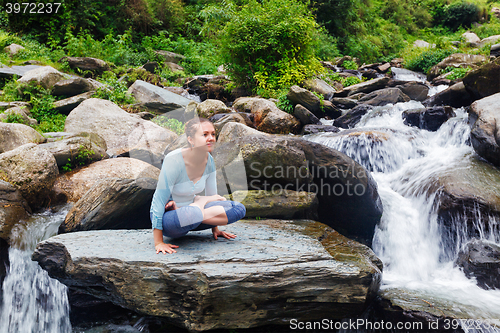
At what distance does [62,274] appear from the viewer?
3.02m

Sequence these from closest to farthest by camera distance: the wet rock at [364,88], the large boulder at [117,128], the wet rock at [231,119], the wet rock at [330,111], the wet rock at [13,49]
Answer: the large boulder at [117,128], the wet rock at [231,119], the wet rock at [330,111], the wet rock at [364,88], the wet rock at [13,49]

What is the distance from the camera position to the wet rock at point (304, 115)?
916 centimetres

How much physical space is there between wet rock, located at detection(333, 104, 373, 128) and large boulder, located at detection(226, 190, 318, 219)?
533cm

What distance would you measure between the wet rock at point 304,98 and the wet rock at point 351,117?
30.5 inches

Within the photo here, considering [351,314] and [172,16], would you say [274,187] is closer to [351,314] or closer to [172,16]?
[351,314]

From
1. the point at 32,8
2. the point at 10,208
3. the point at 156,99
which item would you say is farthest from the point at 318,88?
the point at 32,8

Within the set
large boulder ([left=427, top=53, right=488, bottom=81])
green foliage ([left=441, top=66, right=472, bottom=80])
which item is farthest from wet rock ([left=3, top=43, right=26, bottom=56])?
large boulder ([left=427, top=53, right=488, bottom=81])

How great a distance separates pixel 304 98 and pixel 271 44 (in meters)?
2.62

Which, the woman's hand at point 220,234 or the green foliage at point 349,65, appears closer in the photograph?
the woman's hand at point 220,234

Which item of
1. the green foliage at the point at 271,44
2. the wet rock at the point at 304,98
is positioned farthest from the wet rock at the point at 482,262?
the green foliage at the point at 271,44

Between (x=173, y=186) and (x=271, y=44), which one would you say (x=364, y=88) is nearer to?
(x=271, y=44)

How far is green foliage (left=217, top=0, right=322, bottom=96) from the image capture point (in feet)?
35.3

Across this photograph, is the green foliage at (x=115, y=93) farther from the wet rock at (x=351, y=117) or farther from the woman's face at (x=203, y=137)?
the woman's face at (x=203, y=137)

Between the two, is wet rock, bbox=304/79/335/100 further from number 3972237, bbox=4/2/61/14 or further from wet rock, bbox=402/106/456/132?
number 3972237, bbox=4/2/61/14
